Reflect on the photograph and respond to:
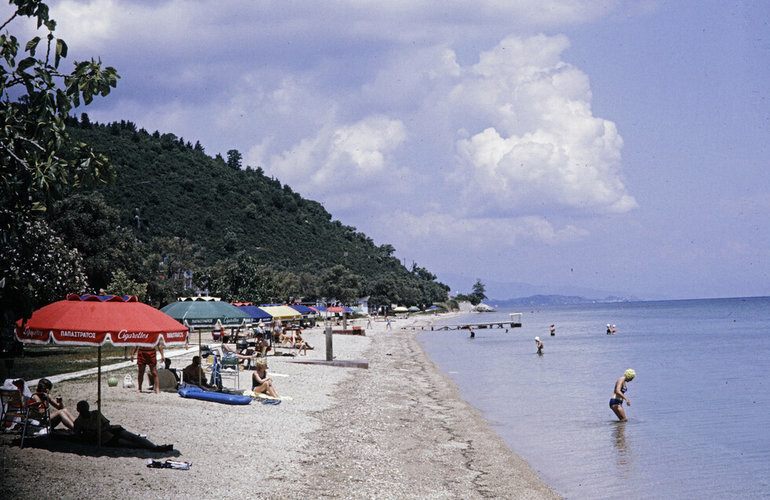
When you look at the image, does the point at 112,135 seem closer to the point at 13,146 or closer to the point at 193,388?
the point at 193,388

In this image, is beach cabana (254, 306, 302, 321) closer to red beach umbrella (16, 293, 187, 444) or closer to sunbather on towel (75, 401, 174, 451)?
sunbather on towel (75, 401, 174, 451)

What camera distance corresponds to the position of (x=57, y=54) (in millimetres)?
7297

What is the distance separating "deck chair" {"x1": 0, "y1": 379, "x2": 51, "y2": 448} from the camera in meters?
11.4

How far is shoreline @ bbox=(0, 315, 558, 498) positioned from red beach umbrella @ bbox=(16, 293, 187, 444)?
67.0 inches

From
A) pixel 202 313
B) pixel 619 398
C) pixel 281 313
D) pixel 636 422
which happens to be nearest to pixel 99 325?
pixel 202 313

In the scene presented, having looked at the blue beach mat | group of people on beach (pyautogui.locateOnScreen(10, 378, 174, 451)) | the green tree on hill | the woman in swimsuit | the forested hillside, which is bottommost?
the woman in swimsuit

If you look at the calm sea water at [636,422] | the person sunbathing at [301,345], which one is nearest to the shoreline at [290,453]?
the calm sea water at [636,422]

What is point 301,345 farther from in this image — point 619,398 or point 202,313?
point 619,398

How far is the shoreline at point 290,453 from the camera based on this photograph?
959 centimetres

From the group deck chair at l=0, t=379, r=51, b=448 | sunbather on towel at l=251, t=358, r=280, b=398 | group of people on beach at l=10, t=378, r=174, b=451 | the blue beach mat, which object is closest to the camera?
group of people on beach at l=10, t=378, r=174, b=451

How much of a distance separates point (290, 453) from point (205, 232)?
106 meters

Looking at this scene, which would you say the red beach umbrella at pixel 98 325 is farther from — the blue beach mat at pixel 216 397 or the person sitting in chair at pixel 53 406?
the blue beach mat at pixel 216 397

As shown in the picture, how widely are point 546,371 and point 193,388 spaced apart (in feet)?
75.0

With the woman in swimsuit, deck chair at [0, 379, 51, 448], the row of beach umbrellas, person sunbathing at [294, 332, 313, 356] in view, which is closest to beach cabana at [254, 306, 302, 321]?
person sunbathing at [294, 332, 313, 356]
